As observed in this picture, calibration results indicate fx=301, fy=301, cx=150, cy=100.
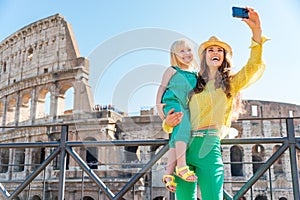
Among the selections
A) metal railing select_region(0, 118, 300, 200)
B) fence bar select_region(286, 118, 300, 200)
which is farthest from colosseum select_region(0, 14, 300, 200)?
fence bar select_region(286, 118, 300, 200)

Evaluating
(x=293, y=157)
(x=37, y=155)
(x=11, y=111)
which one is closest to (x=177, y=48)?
(x=293, y=157)

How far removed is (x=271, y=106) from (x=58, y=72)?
13.3m

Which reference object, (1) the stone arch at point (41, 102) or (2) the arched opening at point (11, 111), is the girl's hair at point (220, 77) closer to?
(1) the stone arch at point (41, 102)

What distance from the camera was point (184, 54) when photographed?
1.92 meters

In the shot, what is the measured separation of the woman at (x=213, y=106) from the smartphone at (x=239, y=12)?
0.03 meters

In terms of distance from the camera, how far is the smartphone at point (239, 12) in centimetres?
182

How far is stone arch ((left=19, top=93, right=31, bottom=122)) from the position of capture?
19.5 meters

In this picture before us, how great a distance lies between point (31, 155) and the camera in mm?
18016

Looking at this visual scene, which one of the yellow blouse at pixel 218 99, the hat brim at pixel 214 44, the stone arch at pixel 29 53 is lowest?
the yellow blouse at pixel 218 99

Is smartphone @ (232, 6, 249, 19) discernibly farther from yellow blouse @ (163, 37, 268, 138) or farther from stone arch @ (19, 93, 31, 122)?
stone arch @ (19, 93, 31, 122)

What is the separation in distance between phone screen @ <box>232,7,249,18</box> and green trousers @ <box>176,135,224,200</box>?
2.46ft

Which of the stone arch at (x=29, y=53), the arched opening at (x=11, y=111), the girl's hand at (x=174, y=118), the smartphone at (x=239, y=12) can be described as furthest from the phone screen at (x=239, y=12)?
the stone arch at (x=29, y=53)

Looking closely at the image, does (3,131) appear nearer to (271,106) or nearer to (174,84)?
(271,106)

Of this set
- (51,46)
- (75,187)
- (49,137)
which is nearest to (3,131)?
(49,137)
